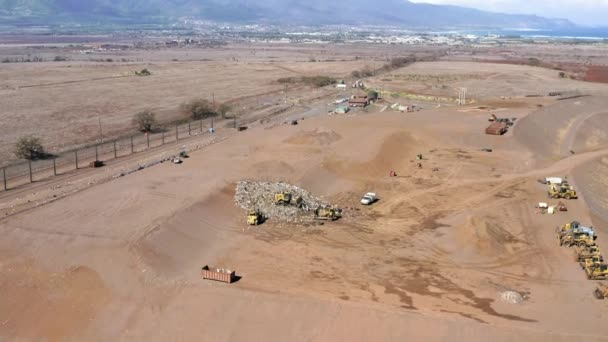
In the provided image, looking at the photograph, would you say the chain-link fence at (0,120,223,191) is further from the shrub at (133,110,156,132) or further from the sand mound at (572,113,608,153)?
the sand mound at (572,113,608,153)

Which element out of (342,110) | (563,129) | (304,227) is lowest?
(304,227)

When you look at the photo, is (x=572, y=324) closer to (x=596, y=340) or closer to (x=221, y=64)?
(x=596, y=340)

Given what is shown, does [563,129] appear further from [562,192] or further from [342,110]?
[562,192]

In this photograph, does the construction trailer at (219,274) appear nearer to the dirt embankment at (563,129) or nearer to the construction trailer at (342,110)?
the dirt embankment at (563,129)

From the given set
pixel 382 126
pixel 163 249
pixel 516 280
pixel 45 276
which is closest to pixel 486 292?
pixel 516 280

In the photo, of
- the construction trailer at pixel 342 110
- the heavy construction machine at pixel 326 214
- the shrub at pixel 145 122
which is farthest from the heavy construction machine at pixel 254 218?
the construction trailer at pixel 342 110

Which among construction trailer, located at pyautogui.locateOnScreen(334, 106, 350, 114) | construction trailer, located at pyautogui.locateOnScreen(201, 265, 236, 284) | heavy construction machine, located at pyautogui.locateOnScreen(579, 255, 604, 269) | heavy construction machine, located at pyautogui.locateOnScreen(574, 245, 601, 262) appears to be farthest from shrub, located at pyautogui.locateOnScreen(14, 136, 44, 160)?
heavy construction machine, located at pyautogui.locateOnScreen(579, 255, 604, 269)

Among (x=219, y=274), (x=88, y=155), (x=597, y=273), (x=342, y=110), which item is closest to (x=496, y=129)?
(x=342, y=110)
